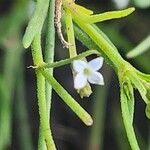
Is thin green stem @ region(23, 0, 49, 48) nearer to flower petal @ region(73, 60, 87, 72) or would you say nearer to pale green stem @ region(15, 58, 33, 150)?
flower petal @ region(73, 60, 87, 72)

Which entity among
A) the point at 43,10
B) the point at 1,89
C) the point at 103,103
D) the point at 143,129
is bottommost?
the point at 143,129

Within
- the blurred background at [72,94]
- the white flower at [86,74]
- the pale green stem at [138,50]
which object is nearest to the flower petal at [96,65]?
the white flower at [86,74]

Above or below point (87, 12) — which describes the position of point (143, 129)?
below

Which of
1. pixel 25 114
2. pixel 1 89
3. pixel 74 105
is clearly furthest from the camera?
pixel 25 114

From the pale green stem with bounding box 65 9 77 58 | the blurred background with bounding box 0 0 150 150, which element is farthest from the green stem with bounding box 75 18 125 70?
the blurred background with bounding box 0 0 150 150

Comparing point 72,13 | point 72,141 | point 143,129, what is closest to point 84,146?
point 72,141

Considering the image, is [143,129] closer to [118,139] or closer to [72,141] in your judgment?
[118,139]

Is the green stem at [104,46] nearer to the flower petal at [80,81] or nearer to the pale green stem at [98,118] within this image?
the flower petal at [80,81]
